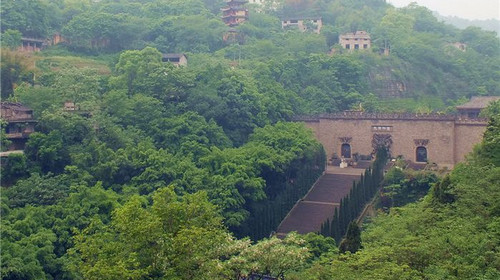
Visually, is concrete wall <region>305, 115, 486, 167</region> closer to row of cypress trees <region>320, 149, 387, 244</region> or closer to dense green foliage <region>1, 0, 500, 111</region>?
dense green foliage <region>1, 0, 500, 111</region>

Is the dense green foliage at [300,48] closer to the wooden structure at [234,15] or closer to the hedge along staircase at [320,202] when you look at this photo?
the wooden structure at [234,15]

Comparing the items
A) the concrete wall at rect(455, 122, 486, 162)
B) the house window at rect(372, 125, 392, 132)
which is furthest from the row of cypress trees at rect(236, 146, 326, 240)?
the concrete wall at rect(455, 122, 486, 162)

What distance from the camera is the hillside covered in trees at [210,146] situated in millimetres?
22250

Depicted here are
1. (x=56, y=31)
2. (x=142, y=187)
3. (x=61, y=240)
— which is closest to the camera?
(x=61, y=240)

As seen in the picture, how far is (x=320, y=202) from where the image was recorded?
42312mm

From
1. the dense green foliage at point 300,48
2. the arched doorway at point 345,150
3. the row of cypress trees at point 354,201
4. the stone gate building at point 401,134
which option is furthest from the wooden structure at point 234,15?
the row of cypress trees at point 354,201

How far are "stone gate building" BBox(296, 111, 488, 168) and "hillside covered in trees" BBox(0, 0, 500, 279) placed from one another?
2731mm

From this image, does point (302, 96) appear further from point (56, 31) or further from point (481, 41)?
point (481, 41)

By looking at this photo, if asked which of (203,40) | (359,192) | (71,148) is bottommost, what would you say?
(359,192)

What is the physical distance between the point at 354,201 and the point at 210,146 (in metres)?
8.19

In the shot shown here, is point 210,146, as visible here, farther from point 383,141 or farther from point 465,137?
point 465,137

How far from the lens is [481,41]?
249 feet

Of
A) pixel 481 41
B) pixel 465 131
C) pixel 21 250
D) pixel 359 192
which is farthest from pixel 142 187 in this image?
pixel 481 41

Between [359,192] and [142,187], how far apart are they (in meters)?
11.8
